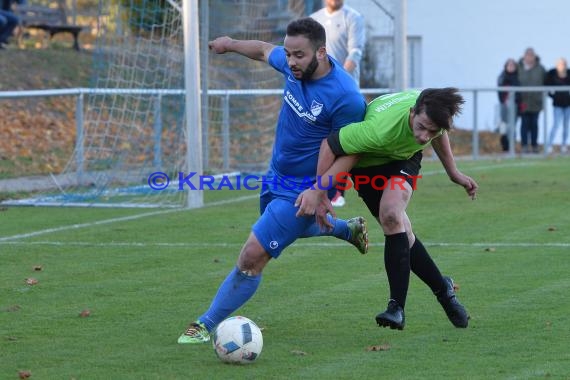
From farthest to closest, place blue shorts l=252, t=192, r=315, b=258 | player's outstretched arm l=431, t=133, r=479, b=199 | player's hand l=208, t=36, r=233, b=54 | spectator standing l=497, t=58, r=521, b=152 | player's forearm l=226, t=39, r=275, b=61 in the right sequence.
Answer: spectator standing l=497, t=58, r=521, b=152 → player's hand l=208, t=36, r=233, b=54 → player's forearm l=226, t=39, r=275, b=61 → player's outstretched arm l=431, t=133, r=479, b=199 → blue shorts l=252, t=192, r=315, b=258

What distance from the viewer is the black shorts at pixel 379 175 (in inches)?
272

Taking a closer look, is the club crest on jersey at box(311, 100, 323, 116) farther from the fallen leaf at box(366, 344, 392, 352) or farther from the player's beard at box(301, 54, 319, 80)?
the fallen leaf at box(366, 344, 392, 352)

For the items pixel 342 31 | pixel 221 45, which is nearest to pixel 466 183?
pixel 221 45

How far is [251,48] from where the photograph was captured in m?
7.48

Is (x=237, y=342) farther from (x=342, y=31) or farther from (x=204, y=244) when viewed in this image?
(x=342, y=31)

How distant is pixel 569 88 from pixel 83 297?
1495 centimetres

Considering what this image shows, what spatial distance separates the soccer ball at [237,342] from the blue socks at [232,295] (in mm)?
380

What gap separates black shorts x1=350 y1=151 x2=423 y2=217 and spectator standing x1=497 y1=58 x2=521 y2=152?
15.1m

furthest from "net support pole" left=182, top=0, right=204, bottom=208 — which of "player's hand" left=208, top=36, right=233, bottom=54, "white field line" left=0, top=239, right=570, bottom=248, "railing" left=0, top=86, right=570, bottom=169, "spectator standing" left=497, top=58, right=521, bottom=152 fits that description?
"spectator standing" left=497, top=58, right=521, bottom=152

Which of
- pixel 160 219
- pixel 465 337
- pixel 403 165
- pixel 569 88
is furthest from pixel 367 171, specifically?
pixel 569 88

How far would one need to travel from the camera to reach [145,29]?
48.6ft

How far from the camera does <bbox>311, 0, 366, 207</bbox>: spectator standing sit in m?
12.9

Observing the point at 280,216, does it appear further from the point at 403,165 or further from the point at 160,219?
the point at 160,219

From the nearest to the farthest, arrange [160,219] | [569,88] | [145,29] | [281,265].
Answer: [281,265] → [160,219] → [145,29] → [569,88]
